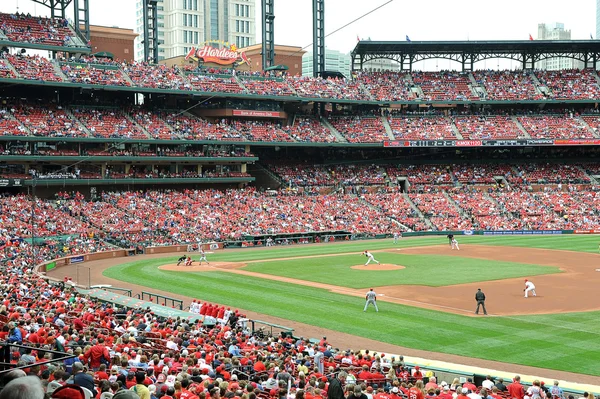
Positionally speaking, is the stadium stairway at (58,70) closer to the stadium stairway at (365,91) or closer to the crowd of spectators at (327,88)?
the crowd of spectators at (327,88)

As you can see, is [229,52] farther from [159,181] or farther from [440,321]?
[440,321]

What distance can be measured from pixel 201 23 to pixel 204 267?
120 m

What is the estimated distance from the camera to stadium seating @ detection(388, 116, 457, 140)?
3167 inches

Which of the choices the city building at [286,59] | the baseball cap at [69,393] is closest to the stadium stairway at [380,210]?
the city building at [286,59]

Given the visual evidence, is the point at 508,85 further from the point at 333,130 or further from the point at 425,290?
the point at 425,290

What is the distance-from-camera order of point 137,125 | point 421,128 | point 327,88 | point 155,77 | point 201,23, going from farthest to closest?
point 201,23 < point 327,88 < point 421,128 < point 155,77 < point 137,125

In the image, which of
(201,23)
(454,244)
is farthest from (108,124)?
(201,23)

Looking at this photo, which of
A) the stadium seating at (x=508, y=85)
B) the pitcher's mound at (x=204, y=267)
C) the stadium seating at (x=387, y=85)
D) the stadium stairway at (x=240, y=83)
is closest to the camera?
the pitcher's mound at (x=204, y=267)

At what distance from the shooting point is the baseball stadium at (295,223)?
15.9m

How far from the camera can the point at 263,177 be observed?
7862cm

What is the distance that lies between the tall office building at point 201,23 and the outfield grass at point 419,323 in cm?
12056

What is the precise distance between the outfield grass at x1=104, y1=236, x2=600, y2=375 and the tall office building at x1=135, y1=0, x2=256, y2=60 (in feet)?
396

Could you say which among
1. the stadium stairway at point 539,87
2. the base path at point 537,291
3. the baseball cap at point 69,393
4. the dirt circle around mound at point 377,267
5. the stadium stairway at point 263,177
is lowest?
the dirt circle around mound at point 377,267

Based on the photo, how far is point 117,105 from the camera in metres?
71.1
